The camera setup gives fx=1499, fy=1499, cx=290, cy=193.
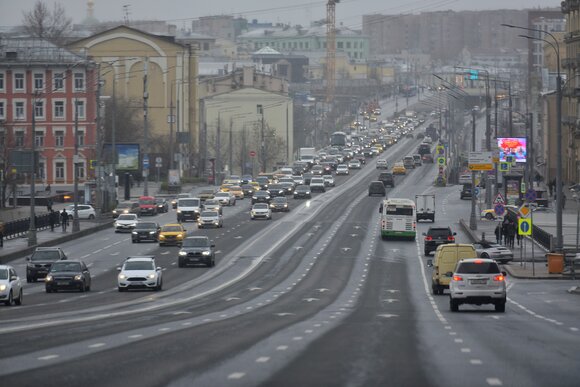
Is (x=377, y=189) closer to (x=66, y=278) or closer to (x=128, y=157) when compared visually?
(x=128, y=157)

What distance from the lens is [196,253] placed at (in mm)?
62094

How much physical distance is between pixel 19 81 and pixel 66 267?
7395 centimetres

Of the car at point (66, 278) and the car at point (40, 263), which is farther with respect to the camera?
the car at point (40, 263)

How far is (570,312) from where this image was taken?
39188 millimetres

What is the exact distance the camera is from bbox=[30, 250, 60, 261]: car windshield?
56.1 m

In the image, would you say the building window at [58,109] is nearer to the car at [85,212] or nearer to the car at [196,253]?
the car at [85,212]

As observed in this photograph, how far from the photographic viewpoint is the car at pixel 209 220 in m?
86.5

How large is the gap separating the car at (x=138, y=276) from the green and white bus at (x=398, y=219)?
29398 millimetres

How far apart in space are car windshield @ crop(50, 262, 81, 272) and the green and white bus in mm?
30437

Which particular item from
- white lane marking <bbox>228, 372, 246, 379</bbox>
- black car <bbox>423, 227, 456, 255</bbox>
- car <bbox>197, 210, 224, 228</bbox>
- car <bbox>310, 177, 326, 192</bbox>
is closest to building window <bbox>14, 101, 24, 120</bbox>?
car <bbox>310, 177, 326, 192</bbox>

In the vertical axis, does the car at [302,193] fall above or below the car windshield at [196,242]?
above

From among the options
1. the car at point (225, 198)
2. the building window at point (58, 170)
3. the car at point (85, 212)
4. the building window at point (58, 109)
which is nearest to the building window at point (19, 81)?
the building window at point (58, 109)

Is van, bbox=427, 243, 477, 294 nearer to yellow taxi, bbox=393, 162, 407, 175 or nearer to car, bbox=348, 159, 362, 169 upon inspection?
yellow taxi, bbox=393, 162, 407, 175

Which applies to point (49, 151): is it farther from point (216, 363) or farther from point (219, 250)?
point (216, 363)
